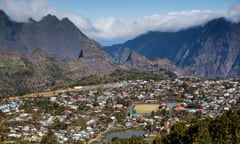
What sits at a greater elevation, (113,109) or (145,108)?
(113,109)

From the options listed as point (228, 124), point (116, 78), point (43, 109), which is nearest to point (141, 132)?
point (43, 109)

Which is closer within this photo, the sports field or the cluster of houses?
the cluster of houses

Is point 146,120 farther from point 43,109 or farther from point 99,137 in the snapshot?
point 43,109

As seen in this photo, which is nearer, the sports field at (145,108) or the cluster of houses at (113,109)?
the cluster of houses at (113,109)

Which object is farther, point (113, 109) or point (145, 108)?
point (145, 108)
